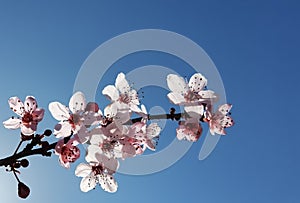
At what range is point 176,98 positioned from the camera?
3.18 metres

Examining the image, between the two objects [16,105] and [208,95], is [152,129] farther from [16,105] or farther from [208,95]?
[16,105]

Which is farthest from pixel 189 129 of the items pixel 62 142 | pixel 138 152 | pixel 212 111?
pixel 62 142

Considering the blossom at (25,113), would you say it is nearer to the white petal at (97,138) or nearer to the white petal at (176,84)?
the white petal at (97,138)

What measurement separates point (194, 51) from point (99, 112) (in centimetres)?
93

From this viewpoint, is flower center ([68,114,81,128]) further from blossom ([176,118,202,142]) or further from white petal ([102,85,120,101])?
blossom ([176,118,202,142])

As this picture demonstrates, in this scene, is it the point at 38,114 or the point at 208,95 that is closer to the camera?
the point at 38,114

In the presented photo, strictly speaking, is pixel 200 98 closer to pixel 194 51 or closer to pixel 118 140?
pixel 194 51

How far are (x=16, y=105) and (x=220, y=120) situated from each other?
168cm

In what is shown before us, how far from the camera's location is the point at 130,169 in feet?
9.77

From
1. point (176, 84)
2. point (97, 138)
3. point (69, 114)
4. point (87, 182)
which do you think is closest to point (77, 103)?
point (69, 114)

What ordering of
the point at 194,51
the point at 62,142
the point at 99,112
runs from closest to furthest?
the point at 62,142 < the point at 99,112 < the point at 194,51

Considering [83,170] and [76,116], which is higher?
[76,116]

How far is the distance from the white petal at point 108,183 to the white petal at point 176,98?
83 centimetres

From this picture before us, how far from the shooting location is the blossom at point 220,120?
10.5 feet
